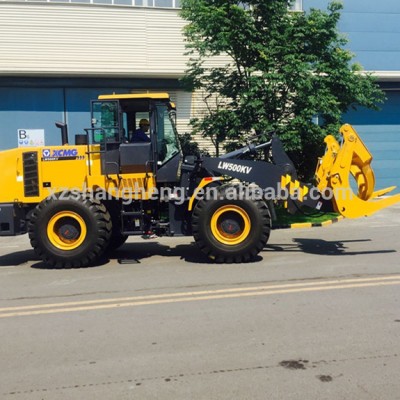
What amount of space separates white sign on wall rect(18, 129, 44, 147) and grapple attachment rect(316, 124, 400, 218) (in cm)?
1108

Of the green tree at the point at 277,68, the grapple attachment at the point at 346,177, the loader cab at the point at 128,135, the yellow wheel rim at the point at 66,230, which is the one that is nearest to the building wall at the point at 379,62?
the green tree at the point at 277,68

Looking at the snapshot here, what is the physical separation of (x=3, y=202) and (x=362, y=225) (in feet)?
29.1

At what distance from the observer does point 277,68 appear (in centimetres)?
1265

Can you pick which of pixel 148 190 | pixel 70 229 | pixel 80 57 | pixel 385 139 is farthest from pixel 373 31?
pixel 70 229

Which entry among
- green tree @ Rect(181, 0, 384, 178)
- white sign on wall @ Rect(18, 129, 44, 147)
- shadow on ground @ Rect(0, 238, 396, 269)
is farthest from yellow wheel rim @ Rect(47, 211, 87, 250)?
white sign on wall @ Rect(18, 129, 44, 147)

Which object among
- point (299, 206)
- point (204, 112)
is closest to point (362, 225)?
point (299, 206)

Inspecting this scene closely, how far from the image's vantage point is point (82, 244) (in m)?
8.26

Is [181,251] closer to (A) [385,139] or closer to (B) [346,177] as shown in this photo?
(B) [346,177]

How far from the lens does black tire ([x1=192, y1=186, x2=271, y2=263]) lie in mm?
8242

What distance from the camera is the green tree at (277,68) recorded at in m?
12.3

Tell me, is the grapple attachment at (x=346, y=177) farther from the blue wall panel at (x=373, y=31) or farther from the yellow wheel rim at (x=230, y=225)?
the blue wall panel at (x=373, y=31)

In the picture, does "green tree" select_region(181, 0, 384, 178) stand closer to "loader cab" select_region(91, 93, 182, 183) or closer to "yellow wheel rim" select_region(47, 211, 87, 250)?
"loader cab" select_region(91, 93, 182, 183)

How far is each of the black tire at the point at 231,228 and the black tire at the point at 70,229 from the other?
5.28ft

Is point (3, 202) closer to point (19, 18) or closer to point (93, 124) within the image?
point (93, 124)
